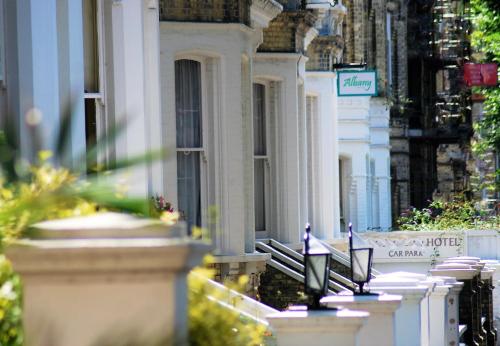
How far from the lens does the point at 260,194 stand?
26.7 meters

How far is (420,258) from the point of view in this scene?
37438mm

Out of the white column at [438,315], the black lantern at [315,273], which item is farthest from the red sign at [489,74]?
the black lantern at [315,273]

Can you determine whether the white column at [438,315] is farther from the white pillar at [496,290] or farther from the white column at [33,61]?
the white pillar at [496,290]

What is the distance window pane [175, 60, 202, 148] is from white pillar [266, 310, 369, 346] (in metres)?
11.1

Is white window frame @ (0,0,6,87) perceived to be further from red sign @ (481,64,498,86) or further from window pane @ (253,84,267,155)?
red sign @ (481,64,498,86)

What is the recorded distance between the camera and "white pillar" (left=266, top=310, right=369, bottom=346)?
9602mm

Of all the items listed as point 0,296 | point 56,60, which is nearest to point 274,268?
point 56,60

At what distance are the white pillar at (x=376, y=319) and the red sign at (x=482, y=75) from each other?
22.7 meters

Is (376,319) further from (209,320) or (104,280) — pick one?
(104,280)

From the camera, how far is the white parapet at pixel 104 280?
5.26 meters

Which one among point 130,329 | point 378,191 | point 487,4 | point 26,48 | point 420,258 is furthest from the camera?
point 378,191

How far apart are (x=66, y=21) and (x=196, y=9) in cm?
720

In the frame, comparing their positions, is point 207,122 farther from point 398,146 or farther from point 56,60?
point 398,146

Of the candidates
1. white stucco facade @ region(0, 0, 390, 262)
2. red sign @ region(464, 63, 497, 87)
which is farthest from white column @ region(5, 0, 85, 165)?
red sign @ region(464, 63, 497, 87)
